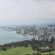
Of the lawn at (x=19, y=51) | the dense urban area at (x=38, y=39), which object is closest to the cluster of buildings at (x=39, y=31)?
the dense urban area at (x=38, y=39)

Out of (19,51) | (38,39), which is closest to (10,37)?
(19,51)

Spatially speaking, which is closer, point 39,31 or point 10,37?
point 10,37

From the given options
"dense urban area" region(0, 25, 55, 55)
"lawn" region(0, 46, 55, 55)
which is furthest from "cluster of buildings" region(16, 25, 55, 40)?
"lawn" region(0, 46, 55, 55)

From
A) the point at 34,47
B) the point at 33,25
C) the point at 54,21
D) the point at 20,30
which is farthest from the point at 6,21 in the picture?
the point at 54,21

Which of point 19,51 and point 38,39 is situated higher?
point 38,39

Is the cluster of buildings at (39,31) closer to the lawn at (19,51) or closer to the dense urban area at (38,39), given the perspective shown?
the dense urban area at (38,39)

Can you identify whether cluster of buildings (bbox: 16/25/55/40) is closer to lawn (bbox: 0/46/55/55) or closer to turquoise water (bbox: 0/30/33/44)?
turquoise water (bbox: 0/30/33/44)

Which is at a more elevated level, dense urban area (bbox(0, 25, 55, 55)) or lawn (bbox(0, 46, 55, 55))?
dense urban area (bbox(0, 25, 55, 55))

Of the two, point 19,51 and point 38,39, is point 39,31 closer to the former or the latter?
point 38,39
